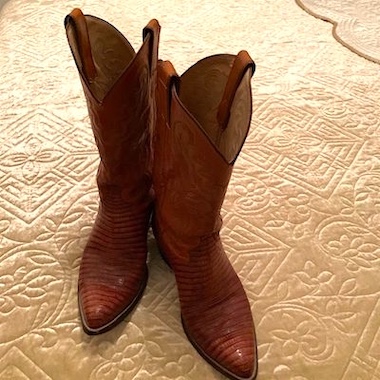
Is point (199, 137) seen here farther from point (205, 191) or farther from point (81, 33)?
point (81, 33)

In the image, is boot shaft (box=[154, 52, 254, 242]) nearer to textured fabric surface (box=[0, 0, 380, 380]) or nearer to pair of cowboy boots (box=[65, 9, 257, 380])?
pair of cowboy boots (box=[65, 9, 257, 380])

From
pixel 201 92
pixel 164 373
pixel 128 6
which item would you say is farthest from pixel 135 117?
pixel 128 6

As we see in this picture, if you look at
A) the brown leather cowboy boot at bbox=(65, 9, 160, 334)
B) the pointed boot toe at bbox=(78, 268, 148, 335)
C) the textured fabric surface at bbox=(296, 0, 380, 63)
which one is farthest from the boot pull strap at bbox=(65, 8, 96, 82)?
the textured fabric surface at bbox=(296, 0, 380, 63)

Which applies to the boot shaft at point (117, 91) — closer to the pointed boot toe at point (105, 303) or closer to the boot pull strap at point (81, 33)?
the boot pull strap at point (81, 33)

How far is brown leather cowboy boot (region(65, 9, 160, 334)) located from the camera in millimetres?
756

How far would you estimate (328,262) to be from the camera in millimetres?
954

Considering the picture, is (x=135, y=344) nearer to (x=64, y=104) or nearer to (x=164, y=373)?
(x=164, y=373)

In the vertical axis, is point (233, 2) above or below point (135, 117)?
below

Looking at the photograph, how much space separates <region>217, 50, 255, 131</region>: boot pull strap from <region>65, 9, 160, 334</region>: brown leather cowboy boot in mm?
116

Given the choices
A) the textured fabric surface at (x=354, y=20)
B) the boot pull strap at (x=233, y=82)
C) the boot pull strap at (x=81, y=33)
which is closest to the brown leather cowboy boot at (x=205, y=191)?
the boot pull strap at (x=233, y=82)

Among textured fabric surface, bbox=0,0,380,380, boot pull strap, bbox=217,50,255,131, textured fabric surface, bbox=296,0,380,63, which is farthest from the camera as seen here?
textured fabric surface, bbox=296,0,380,63

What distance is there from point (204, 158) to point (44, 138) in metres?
0.62

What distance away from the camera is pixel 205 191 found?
73 centimetres

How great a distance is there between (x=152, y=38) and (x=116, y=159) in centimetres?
19
